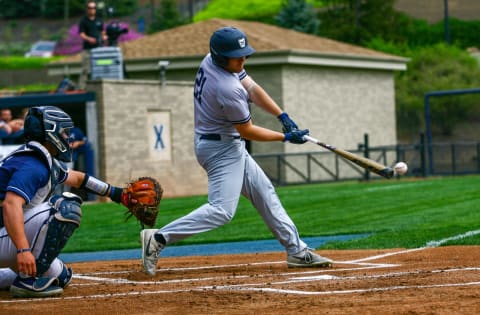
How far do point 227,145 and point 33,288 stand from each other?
2072mm

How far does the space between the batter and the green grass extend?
90.0 inches

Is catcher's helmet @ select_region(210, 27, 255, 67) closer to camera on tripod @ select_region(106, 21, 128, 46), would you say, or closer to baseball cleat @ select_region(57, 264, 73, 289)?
baseball cleat @ select_region(57, 264, 73, 289)

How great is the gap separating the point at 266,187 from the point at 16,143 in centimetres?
1336

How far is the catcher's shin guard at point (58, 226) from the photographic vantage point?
24.4 ft

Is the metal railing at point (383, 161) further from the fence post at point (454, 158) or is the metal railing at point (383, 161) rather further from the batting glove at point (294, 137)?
the batting glove at point (294, 137)

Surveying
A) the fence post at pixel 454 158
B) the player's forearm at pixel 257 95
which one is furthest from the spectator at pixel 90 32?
the player's forearm at pixel 257 95

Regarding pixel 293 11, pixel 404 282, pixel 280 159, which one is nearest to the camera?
pixel 404 282

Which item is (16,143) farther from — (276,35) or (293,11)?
(293,11)

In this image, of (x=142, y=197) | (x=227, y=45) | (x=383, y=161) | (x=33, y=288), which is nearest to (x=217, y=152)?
(x=142, y=197)

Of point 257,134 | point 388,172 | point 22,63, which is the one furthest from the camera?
point 22,63

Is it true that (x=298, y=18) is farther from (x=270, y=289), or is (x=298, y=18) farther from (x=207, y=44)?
(x=270, y=289)

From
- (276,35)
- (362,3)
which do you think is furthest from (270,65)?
(362,3)

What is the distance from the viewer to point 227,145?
8625mm

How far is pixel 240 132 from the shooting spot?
8.50 m
